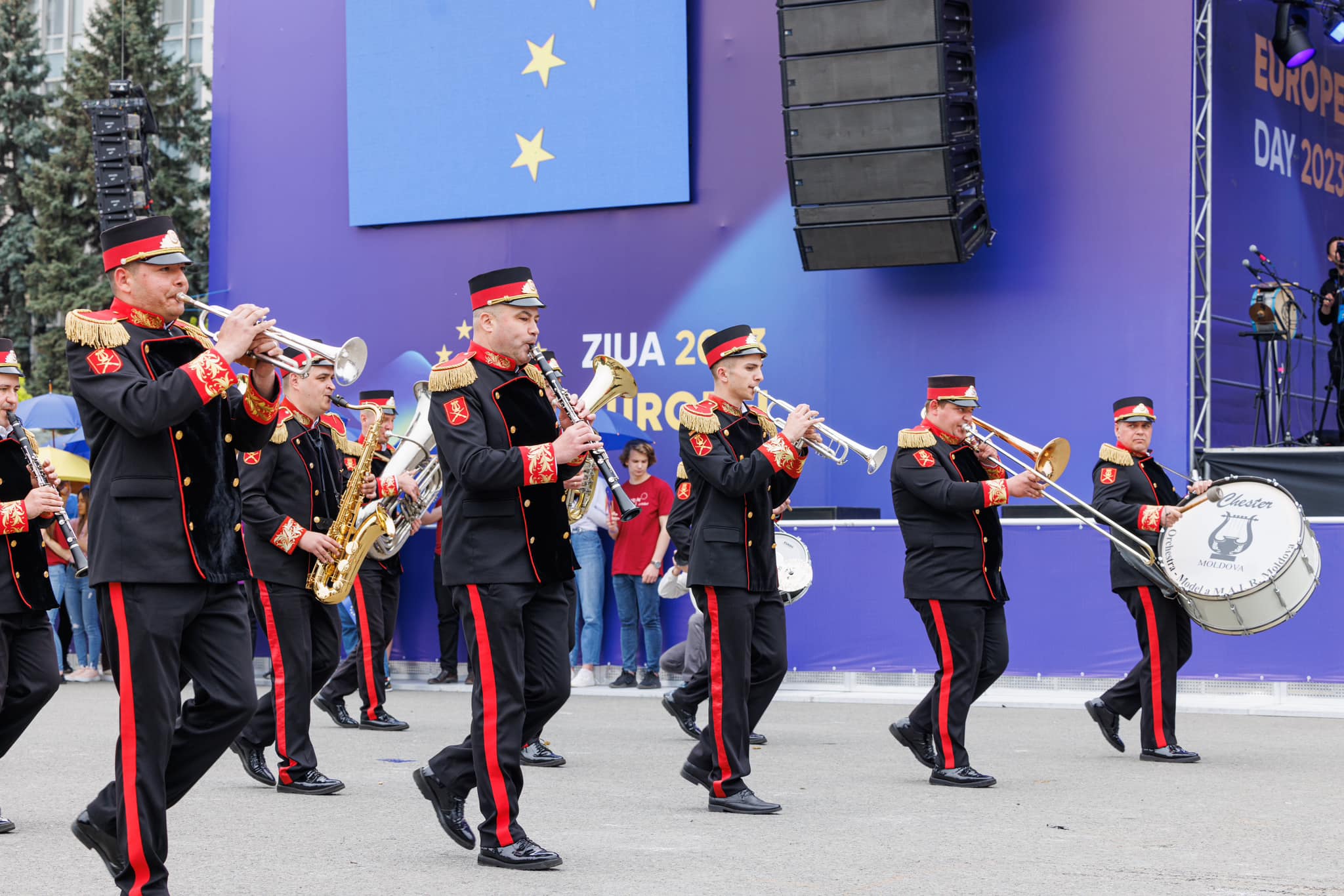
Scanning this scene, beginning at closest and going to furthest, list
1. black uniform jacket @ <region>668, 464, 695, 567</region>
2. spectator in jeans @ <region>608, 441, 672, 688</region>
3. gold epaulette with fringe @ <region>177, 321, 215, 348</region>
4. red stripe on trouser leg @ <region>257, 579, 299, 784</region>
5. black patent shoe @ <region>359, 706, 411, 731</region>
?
gold epaulette with fringe @ <region>177, 321, 215, 348</region> < red stripe on trouser leg @ <region>257, 579, 299, 784</region> < black uniform jacket @ <region>668, 464, 695, 567</region> < black patent shoe @ <region>359, 706, 411, 731</region> < spectator in jeans @ <region>608, 441, 672, 688</region>

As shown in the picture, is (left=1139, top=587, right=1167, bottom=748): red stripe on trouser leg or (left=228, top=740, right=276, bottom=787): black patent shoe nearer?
(left=228, top=740, right=276, bottom=787): black patent shoe

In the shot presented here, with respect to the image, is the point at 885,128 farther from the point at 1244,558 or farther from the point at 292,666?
the point at 292,666

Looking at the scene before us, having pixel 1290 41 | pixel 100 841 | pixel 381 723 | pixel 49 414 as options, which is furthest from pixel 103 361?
pixel 49 414

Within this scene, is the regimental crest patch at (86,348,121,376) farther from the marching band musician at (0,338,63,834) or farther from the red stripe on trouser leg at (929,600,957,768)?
the red stripe on trouser leg at (929,600,957,768)

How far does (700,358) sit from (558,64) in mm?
3247

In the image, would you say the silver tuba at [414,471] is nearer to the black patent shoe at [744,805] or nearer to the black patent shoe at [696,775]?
the black patent shoe at [696,775]

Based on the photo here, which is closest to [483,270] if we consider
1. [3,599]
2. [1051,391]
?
[1051,391]

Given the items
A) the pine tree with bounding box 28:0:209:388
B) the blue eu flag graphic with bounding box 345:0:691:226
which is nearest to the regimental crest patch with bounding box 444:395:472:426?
the blue eu flag graphic with bounding box 345:0:691:226

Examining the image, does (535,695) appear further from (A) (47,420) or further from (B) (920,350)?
(A) (47,420)

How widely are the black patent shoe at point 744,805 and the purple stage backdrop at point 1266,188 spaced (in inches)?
313

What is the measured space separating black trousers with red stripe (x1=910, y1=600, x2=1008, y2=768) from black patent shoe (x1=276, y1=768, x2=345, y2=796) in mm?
2987

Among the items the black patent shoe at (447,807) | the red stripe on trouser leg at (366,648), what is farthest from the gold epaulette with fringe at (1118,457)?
the black patent shoe at (447,807)

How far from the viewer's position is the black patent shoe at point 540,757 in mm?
9445

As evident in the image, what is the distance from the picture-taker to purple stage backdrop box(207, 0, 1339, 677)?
13703mm
